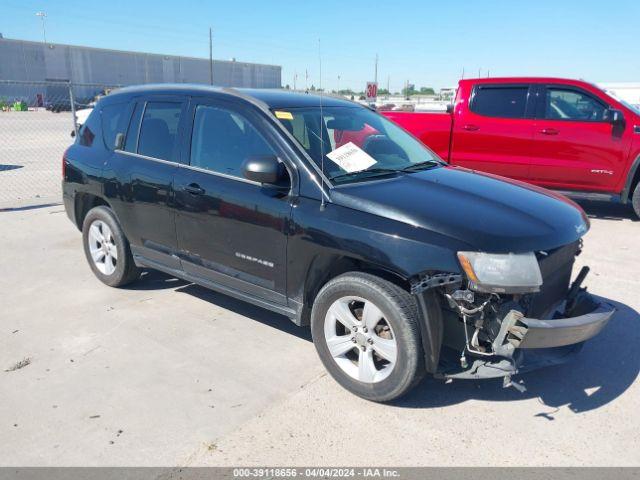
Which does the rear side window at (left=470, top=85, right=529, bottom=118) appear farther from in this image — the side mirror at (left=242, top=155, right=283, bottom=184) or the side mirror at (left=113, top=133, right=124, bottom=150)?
the side mirror at (left=242, top=155, right=283, bottom=184)

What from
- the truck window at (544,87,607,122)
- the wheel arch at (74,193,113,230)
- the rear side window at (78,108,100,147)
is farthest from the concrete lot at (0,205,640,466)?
the truck window at (544,87,607,122)

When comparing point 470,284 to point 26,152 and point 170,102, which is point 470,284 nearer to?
point 170,102

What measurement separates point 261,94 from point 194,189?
3.01 feet

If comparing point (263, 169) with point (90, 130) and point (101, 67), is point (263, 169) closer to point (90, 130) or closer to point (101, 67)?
point (90, 130)

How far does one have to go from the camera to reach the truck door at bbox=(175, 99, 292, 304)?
3533 millimetres

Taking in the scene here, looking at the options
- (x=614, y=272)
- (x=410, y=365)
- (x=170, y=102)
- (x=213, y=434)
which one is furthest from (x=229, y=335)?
(x=614, y=272)

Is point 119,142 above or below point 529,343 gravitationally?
above

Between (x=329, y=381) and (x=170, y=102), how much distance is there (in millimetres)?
2610

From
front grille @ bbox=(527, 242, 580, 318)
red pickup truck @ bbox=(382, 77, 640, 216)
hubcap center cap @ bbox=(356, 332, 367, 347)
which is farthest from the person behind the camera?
red pickup truck @ bbox=(382, 77, 640, 216)

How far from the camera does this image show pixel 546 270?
10.1 ft

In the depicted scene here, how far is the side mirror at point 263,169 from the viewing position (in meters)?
3.32

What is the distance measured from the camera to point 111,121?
Result: 4875mm

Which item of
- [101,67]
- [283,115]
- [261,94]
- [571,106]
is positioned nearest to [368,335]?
[283,115]

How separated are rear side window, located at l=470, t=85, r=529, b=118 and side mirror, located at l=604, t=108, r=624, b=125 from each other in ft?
3.67
